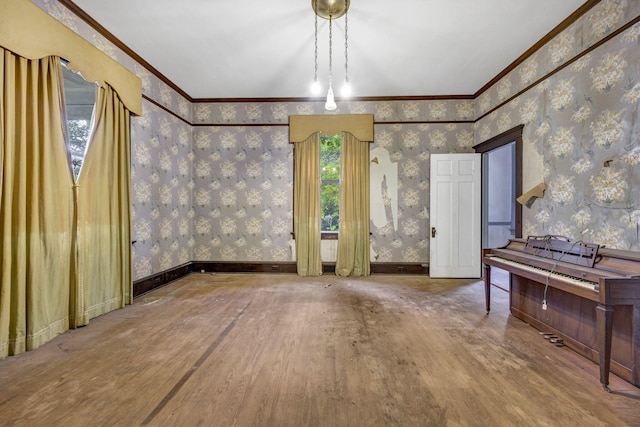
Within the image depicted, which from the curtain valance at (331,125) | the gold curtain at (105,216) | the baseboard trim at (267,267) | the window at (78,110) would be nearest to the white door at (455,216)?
the baseboard trim at (267,267)

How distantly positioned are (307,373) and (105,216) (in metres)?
2.72

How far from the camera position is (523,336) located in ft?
8.48

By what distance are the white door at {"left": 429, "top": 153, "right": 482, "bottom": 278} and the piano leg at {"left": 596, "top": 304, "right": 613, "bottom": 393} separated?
9.56 ft

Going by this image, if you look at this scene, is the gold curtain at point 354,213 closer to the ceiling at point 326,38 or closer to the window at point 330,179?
the window at point 330,179

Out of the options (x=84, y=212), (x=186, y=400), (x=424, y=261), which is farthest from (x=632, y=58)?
(x=84, y=212)

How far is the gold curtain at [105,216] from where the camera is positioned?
2.82 meters

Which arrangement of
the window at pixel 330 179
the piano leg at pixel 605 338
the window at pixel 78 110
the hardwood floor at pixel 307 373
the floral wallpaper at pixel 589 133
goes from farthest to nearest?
the window at pixel 330 179 < the window at pixel 78 110 < the floral wallpaper at pixel 589 133 < the piano leg at pixel 605 338 < the hardwood floor at pixel 307 373

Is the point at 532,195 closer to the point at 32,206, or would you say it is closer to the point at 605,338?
the point at 605,338

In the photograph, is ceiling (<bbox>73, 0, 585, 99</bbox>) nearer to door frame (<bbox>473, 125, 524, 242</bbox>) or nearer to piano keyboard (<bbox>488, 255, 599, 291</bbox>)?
door frame (<bbox>473, 125, 524, 242</bbox>)

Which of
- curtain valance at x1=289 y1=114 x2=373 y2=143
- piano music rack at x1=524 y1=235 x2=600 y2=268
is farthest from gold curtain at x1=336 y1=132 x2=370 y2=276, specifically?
piano music rack at x1=524 y1=235 x2=600 y2=268

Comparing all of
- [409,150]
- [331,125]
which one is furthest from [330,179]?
[409,150]

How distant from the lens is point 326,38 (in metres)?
3.25

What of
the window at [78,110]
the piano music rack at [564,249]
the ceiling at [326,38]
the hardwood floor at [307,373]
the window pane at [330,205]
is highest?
the ceiling at [326,38]

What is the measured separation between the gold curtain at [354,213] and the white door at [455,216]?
110 cm
